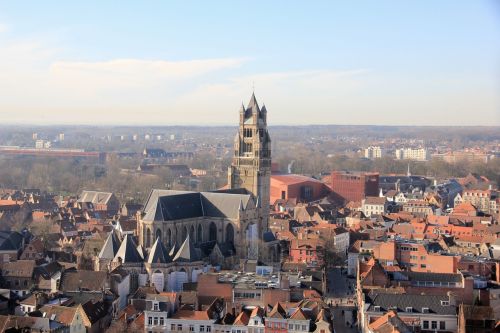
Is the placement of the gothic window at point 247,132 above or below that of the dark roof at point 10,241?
above

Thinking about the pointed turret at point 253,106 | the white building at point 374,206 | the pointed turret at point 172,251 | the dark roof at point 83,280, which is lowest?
the white building at point 374,206

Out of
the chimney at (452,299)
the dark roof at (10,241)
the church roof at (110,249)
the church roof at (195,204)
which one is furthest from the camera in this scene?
the church roof at (195,204)

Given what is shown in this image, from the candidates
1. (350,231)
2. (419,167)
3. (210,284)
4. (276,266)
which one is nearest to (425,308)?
(210,284)

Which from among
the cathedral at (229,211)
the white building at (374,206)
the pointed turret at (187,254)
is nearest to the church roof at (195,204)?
the cathedral at (229,211)

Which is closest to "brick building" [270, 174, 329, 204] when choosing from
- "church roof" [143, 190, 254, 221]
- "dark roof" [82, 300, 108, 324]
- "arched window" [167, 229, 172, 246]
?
"church roof" [143, 190, 254, 221]

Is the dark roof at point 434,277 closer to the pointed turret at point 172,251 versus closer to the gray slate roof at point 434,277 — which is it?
the gray slate roof at point 434,277

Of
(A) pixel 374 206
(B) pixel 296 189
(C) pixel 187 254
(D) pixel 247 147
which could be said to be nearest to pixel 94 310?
(C) pixel 187 254

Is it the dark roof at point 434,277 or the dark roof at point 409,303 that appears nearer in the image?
the dark roof at point 409,303

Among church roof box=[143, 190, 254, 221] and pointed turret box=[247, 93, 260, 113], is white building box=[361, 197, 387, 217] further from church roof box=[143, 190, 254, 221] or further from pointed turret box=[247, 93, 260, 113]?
church roof box=[143, 190, 254, 221]
